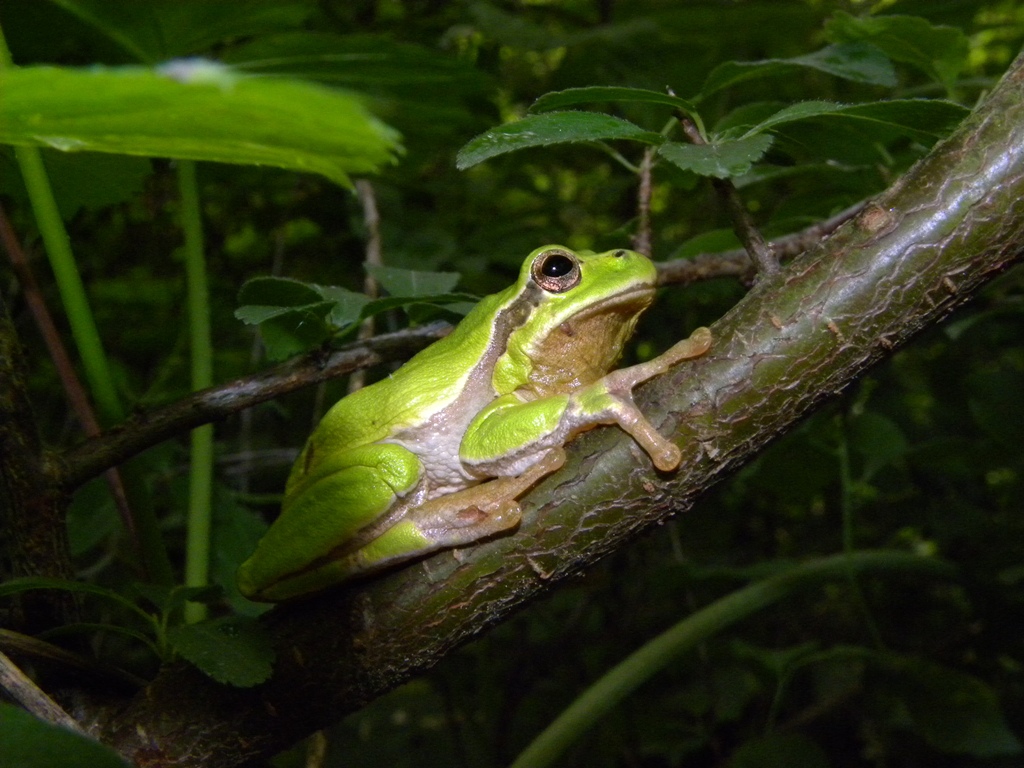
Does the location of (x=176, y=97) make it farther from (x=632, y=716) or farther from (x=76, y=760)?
(x=632, y=716)

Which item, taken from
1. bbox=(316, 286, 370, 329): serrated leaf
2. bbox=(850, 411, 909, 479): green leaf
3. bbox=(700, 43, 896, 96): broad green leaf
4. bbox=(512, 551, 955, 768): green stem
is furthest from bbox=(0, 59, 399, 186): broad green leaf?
bbox=(850, 411, 909, 479): green leaf

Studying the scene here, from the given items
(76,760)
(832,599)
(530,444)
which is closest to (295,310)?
(530,444)

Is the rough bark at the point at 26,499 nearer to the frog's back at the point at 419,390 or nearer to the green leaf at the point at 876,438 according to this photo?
the frog's back at the point at 419,390

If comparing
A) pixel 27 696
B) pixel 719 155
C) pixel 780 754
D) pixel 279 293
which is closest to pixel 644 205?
pixel 719 155

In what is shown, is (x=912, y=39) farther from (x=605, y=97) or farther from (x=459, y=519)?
(x=459, y=519)

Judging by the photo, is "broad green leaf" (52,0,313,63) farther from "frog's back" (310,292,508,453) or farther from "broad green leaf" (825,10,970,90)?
"broad green leaf" (825,10,970,90)

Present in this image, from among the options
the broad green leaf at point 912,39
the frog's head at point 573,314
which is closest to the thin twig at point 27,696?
the frog's head at point 573,314

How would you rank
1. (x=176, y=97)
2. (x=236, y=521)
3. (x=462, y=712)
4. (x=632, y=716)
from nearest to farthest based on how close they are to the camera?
1. (x=176, y=97)
2. (x=236, y=521)
3. (x=632, y=716)
4. (x=462, y=712)
